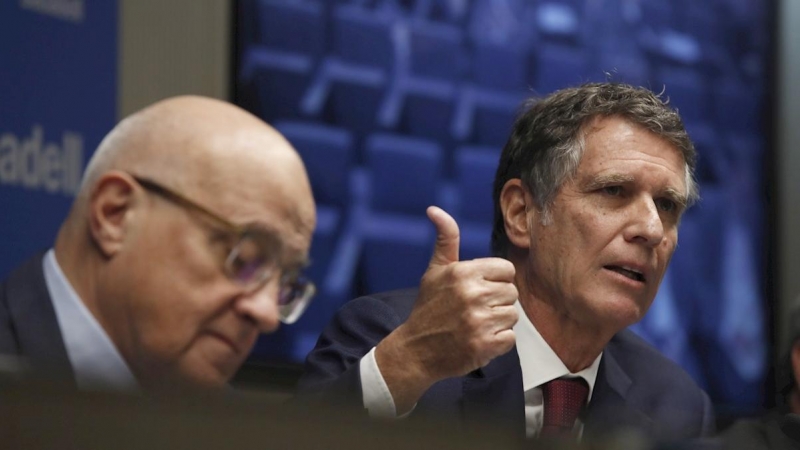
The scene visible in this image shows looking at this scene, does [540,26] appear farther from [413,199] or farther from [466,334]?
[466,334]

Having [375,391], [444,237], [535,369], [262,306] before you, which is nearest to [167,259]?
[262,306]

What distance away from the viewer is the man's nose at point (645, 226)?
2.45 meters

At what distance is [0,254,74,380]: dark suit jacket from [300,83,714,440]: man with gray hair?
0.74 meters

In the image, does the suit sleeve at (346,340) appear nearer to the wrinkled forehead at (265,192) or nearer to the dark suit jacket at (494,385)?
the dark suit jacket at (494,385)

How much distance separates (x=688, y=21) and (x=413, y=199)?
5.61ft

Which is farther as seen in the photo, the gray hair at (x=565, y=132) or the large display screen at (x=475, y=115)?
the large display screen at (x=475, y=115)

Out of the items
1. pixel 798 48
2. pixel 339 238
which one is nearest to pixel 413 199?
pixel 339 238

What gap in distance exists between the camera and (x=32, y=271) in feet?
4.75

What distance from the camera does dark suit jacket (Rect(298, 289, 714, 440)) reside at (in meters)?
2.16

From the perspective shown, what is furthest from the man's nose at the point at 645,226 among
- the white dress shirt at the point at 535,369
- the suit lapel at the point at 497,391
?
the suit lapel at the point at 497,391

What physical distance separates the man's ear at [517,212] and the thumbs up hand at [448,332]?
1.81 ft

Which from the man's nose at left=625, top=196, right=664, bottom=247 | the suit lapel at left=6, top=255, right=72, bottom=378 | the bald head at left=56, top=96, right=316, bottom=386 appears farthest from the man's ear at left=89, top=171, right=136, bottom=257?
the man's nose at left=625, top=196, right=664, bottom=247

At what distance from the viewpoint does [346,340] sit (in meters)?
2.25

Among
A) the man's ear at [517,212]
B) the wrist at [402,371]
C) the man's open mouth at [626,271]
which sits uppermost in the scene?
the man's ear at [517,212]
